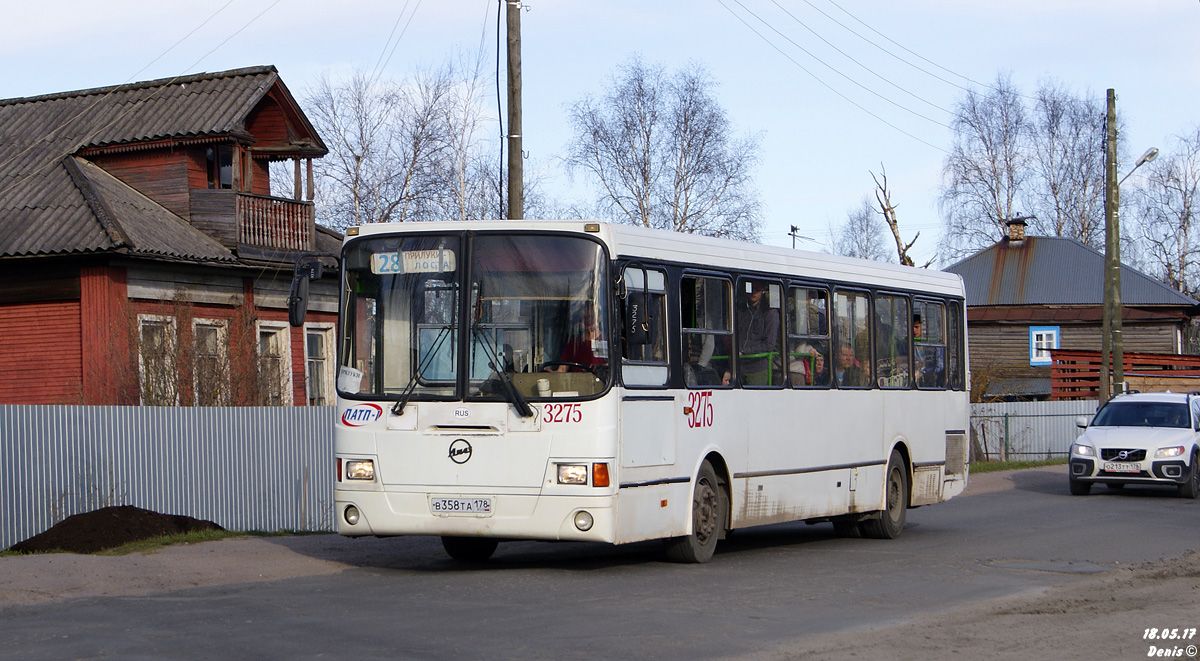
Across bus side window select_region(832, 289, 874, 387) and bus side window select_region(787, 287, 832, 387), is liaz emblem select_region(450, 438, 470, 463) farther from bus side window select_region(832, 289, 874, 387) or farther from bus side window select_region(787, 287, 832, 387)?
bus side window select_region(832, 289, 874, 387)

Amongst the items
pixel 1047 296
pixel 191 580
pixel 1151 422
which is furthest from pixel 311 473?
pixel 1047 296

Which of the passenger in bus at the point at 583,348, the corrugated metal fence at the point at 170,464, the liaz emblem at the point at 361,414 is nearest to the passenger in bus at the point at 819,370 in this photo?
the passenger in bus at the point at 583,348

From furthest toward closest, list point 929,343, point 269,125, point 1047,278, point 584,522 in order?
point 1047,278, point 269,125, point 929,343, point 584,522

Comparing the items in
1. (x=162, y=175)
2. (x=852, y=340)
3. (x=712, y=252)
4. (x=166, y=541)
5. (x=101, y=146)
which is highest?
(x=101, y=146)

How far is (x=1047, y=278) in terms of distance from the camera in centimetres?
5700

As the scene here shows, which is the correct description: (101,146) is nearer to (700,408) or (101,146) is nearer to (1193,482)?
(700,408)

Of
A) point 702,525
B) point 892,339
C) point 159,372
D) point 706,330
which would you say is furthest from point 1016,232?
point 702,525

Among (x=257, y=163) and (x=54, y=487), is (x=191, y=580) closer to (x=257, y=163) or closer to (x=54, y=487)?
(x=54, y=487)

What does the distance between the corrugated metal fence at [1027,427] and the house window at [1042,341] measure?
1588cm

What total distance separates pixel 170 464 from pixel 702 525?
8.10 metres

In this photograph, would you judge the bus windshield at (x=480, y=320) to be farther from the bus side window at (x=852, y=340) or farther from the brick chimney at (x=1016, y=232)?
the brick chimney at (x=1016, y=232)

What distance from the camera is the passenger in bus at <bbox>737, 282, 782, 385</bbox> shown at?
514 inches

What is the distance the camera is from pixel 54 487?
1627 centimetres

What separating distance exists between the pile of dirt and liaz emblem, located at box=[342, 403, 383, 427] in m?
3.83
